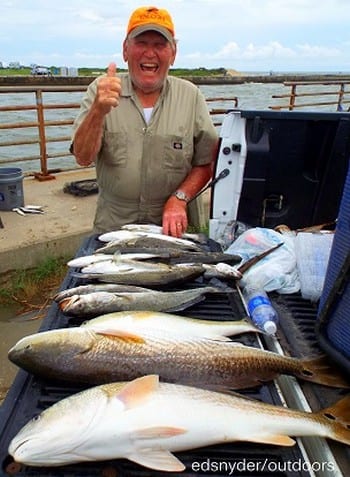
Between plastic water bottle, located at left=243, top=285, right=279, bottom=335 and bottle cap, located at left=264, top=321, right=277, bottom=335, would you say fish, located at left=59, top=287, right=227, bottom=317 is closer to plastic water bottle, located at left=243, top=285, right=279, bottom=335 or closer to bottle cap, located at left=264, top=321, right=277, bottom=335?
plastic water bottle, located at left=243, top=285, right=279, bottom=335

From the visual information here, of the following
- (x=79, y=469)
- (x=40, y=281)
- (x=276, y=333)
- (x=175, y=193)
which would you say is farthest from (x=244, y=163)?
(x=40, y=281)

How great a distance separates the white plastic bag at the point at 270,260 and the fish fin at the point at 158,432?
1.23 m

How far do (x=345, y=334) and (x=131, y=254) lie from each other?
4.41 feet

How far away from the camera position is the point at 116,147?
3447 millimetres

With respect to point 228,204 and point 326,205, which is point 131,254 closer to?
point 228,204

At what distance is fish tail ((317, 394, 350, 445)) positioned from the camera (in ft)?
4.90

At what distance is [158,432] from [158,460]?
9 cm

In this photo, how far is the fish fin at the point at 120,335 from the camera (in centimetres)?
178

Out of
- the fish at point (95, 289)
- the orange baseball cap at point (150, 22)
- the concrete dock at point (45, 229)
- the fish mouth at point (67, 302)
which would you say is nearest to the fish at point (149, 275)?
the fish at point (95, 289)

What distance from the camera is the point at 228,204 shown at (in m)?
3.29

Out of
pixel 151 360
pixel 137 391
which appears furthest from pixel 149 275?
pixel 137 391

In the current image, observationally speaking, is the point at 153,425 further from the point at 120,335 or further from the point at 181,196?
the point at 181,196

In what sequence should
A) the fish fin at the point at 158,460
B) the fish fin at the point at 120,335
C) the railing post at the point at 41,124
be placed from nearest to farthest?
the fish fin at the point at 158,460, the fish fin at the point at 120,335, the railing post at the point at 41,124

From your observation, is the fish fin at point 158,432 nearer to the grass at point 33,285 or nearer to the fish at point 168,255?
the fish at point 168,255
